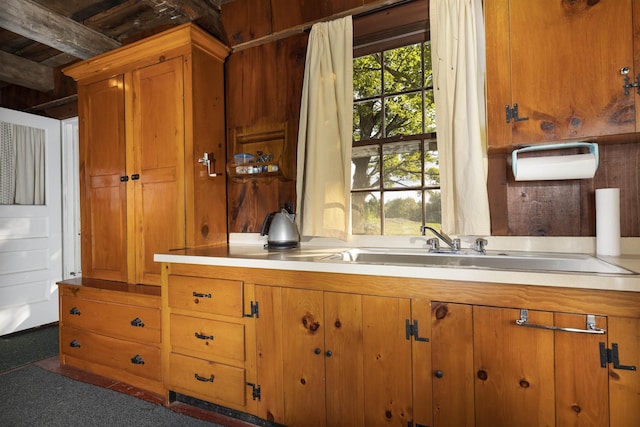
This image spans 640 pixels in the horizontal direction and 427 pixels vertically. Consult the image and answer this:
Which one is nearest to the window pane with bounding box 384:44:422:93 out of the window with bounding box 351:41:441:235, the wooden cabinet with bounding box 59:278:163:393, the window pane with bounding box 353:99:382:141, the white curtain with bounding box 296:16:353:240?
the window with bounding box 351:41:441:235

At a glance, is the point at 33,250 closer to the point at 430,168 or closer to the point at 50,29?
the point at 50,29

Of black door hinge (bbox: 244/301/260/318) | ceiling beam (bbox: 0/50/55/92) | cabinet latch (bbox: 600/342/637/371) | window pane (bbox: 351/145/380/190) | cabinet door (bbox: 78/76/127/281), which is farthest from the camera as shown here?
ceiling beam (bbox: 0/50/55/92)

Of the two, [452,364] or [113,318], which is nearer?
[452,364]

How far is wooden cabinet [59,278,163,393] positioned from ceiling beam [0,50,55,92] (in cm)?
216

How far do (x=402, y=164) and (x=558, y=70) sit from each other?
3.01 feet

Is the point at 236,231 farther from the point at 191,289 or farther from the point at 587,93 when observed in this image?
the point at 587,93

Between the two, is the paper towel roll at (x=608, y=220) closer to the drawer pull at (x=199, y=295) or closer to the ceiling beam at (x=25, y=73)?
the drawer pull at (x=199, y=295)

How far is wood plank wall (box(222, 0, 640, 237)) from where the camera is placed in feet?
4.83

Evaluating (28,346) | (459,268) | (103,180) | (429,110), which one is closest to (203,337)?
(459,268)

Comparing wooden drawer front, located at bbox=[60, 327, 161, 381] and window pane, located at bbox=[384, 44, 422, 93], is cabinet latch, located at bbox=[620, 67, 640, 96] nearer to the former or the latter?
window pane, located at bbox=[384, 44, 422, 93]

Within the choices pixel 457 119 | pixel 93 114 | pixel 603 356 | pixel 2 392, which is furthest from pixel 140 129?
pixel 603 356

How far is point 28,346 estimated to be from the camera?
2721 mm

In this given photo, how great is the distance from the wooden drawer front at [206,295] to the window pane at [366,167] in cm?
102

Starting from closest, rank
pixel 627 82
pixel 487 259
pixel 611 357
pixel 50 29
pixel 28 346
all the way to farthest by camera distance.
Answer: pixel 611 357 < pixel 627 82 < pixel 487 259 < pixel 50 29 < pixel 28 346
